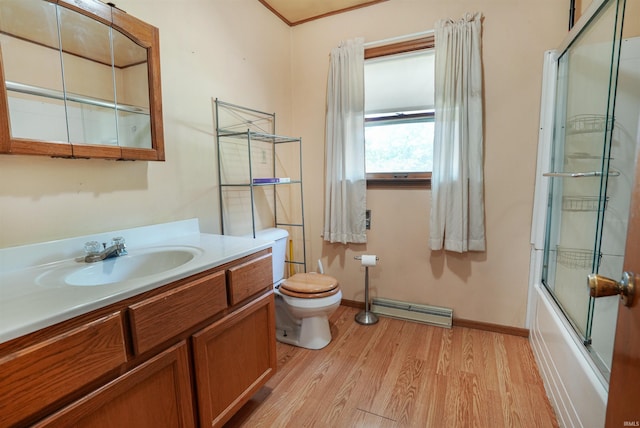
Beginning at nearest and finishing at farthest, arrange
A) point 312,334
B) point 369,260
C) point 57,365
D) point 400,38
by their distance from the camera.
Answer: point 57,365 → point 312,334 → point 400,38 → point 369,260

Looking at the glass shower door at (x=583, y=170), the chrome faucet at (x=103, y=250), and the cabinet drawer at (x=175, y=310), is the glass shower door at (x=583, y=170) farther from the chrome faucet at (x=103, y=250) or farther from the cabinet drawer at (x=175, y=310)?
the chrome faucet at (x=103, y=250)

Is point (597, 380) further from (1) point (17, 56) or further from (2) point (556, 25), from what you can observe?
(1) point (17, 56)

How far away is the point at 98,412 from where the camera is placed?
854mm

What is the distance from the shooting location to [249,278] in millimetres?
1376

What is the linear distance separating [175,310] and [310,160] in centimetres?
185

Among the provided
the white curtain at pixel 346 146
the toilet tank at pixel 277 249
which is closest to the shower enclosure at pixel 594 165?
the white curtain at pixel 346 146

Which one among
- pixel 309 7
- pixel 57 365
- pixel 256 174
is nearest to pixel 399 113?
pixel 309 7

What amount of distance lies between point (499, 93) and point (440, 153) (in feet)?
1.71

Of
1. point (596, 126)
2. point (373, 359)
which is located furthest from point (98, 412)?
point (596, 126)

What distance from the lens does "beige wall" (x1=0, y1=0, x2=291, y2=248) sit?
45.4 inches

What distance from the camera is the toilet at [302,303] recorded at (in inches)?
76.1

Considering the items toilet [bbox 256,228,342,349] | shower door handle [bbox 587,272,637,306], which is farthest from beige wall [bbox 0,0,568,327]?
shower door handle [bbox 587,272,637,306]

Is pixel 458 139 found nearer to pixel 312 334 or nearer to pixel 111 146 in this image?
pixel 312 334

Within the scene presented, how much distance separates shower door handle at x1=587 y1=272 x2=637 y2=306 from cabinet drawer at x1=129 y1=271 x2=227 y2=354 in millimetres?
1130
